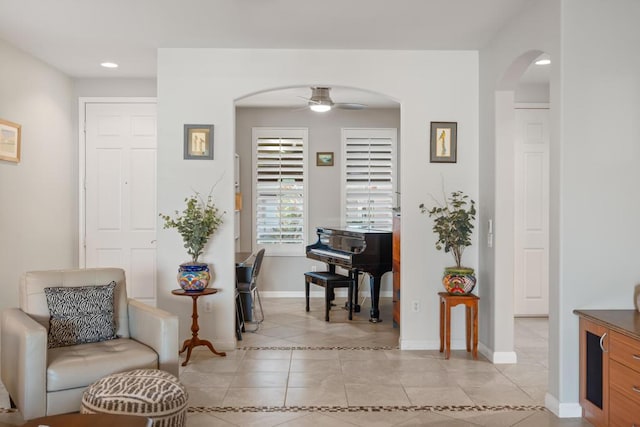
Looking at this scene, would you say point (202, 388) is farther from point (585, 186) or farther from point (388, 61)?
point (388, 61)

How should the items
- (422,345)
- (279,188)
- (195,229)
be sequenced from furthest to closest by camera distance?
(279,188) < (422,345) < (195,229)

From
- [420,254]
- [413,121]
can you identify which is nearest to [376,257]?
[420,254]

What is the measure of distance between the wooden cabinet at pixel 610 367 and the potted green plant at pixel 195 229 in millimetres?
2988

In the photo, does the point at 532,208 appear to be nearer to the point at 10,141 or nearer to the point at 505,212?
the point at 505,212

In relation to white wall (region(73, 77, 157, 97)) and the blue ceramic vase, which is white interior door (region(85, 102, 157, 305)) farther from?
the blue ceramic vase

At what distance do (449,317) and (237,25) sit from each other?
310cm

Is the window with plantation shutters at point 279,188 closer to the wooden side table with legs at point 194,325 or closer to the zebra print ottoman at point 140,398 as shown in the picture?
the wooden side table with legs at point 194,325

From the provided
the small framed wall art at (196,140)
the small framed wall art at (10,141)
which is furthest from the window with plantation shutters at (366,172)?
the small framed wall art at (10,141)

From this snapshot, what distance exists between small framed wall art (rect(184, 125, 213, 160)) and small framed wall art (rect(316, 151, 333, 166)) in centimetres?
304

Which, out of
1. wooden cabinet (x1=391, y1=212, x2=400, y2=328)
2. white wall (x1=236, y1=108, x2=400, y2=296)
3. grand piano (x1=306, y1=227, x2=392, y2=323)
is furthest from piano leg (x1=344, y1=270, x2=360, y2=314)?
white wall (x1=236, y1=108, x2=400, y2=296)

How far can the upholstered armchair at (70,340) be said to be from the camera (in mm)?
3029

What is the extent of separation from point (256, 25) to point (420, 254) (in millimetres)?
2544

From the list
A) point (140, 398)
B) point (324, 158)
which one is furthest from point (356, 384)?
point (324, 158)

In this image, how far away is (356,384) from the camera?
13.6ft
